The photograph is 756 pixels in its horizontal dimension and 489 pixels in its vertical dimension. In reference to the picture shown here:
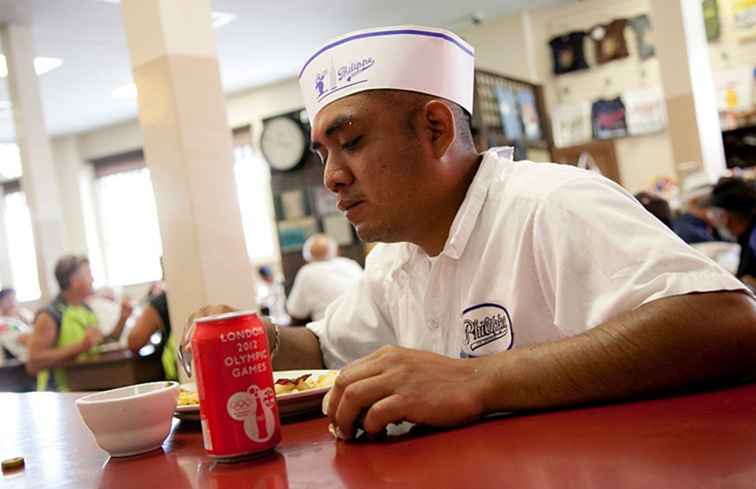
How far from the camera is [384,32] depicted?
1456mm

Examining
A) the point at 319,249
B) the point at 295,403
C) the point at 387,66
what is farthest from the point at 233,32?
the point at 295,403

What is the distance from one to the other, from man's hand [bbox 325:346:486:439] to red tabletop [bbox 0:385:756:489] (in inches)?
0.9

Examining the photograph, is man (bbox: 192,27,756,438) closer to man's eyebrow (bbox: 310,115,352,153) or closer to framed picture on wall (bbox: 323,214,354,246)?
man's eyebrow (bbox: 310,115,352,153)

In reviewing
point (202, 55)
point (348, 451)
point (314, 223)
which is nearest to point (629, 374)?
point (348, 451)

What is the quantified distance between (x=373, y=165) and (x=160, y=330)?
3172 mm

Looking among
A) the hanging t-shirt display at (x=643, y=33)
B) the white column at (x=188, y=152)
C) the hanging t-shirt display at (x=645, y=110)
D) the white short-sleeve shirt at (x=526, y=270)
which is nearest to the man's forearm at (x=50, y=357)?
the white column at (x=188, y=152)

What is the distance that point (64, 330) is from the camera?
4.82 metres

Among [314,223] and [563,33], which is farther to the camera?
[563,33]

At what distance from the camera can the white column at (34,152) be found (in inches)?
262

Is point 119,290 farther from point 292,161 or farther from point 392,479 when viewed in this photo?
point 392,479

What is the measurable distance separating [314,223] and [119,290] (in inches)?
224

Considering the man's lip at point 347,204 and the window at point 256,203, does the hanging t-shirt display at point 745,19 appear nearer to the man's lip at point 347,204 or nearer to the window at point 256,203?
the window at point 256,203

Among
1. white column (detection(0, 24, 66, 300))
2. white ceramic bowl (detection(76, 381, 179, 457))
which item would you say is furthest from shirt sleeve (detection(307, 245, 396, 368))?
Answer: white column (detection(0, 24, 66, 300))

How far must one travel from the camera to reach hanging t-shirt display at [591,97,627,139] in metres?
8.97
